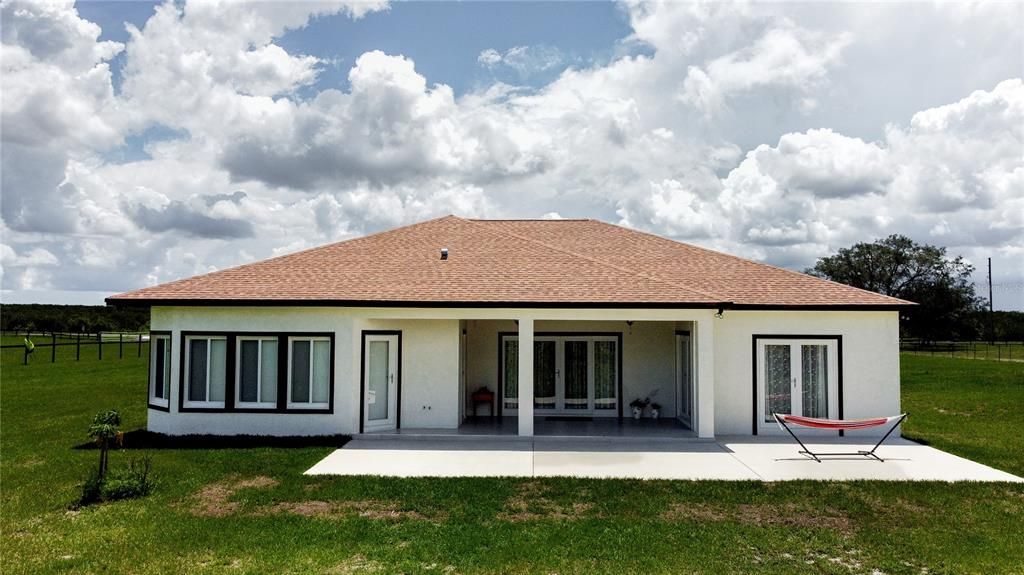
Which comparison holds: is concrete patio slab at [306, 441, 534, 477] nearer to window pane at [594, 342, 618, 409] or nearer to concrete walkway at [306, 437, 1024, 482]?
concrete walkway at [306, 437, 1024, 482]

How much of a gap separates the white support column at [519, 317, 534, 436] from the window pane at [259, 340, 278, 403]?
5520mm

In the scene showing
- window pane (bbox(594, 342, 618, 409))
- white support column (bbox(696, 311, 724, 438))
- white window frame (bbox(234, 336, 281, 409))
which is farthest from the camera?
window pane (bbox(594, 342, 618, 409))

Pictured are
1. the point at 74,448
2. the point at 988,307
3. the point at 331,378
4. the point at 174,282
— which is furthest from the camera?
the point at 988,307

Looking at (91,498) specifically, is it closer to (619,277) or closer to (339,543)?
(339,543)

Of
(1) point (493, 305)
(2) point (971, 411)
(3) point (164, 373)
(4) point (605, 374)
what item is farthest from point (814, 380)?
(3) point (164, 373)

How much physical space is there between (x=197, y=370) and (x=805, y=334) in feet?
45.2

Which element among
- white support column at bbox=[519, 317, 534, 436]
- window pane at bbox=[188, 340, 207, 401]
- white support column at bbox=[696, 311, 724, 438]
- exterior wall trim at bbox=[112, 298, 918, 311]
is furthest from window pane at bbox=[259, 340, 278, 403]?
white support column at bbox=[696, 311, 724, 438]

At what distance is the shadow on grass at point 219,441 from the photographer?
1320cm

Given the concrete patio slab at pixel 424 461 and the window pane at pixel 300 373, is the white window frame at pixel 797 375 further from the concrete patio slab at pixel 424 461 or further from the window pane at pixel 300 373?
Answer: the window pane at pixel 300 373

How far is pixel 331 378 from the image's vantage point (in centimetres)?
1427

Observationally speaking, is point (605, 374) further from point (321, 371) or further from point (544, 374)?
point (321, 371)

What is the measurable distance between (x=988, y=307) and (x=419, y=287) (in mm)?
70164

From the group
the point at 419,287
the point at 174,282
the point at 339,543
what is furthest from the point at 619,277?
the point at 174,282

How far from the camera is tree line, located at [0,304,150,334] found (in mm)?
71312
